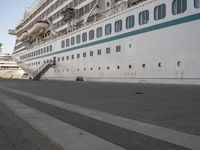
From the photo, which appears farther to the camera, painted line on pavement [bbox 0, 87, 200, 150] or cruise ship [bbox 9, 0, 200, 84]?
cruise ship [bbox 9, 0, 200, 84]

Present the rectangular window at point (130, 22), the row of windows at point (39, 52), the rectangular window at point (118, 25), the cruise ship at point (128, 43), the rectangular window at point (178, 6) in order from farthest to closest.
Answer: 1. the row of windows at point (39, 52)
2. the rectangular window at point (118, 25)
3. the rectangular window at point (130, 22)
4. the rectangular window at point (178, 6)
5. the cruise ship at point (128, 43)

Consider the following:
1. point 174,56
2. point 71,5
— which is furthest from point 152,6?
point 71,5

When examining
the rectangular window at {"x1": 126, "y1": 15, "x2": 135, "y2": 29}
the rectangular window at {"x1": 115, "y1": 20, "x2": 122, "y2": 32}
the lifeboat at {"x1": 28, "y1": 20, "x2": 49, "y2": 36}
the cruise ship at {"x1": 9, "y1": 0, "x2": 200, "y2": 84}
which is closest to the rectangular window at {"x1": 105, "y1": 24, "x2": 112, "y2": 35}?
the cruise ship at {"x1": 9, "y1": 0, "x2": 200, "y2": 84}

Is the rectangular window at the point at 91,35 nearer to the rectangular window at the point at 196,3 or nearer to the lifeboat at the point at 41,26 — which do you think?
the rectangular window at the point at 196,3

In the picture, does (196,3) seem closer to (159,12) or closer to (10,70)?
(159,12)

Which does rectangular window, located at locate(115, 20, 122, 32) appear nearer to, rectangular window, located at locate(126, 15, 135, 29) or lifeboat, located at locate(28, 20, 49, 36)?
rectangular window, located at locate(126, 15, 135, 29)

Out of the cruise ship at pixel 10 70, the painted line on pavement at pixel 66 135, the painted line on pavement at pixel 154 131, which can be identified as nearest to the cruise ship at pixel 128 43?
the painted line on pavement at pixel 154 131

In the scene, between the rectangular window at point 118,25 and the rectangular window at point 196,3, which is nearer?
the rectangular window at point 196,3

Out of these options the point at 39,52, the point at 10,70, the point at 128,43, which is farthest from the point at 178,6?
the point at 10,70

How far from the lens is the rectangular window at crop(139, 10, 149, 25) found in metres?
23.7

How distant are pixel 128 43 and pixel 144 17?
3.06 m

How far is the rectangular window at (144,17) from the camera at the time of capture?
23653 mm

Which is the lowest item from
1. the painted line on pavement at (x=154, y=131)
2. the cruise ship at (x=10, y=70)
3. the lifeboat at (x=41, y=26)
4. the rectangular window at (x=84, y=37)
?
the painted line on pavement at (x=154, y=131)

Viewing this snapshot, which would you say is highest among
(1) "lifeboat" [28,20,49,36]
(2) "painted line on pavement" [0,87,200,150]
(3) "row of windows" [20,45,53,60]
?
(1) "lifeboat" [28,20,49,36]
